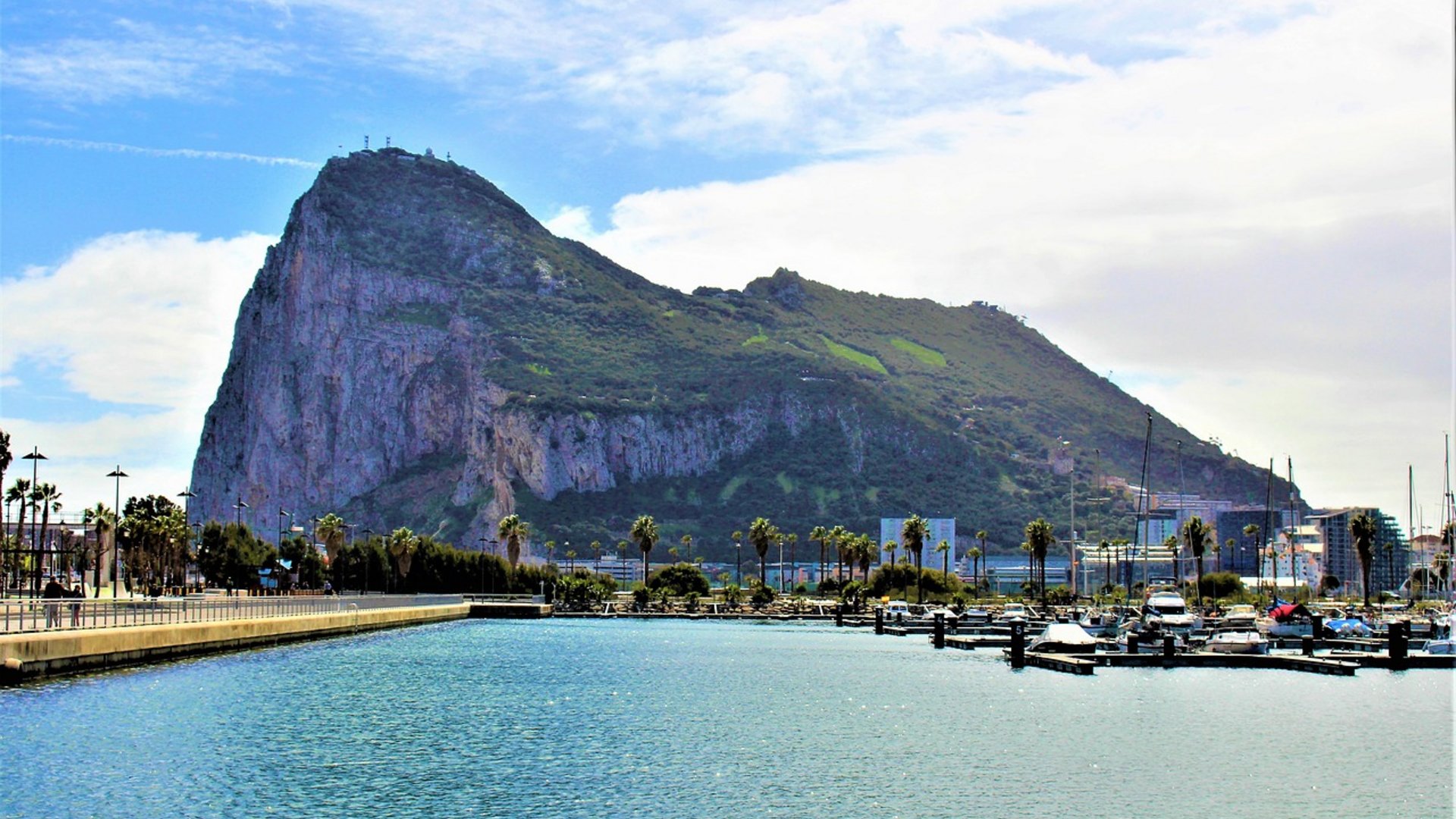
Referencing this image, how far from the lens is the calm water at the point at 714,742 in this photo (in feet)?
122

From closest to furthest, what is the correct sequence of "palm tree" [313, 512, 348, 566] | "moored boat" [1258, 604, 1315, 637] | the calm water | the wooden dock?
the calm water
the wooden dock
"moored boat" [1258, 604, 1315, 637]
"palm tree" [313, 512, 348, 566]

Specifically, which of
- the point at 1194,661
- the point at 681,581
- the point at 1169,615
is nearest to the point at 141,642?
the point at 1194,661

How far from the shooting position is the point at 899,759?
148 ft

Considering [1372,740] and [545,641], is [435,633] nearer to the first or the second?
[545,641]

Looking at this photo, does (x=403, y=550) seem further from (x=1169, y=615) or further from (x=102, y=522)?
(x=1169, y=615)

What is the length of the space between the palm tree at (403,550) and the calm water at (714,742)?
3592 inches

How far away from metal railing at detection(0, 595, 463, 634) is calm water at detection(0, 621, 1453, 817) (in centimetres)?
325

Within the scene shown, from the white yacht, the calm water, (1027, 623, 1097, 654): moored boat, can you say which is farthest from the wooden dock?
the white yacht

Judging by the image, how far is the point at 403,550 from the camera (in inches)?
6678

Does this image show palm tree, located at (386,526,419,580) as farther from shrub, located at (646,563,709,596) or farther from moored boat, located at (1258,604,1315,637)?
moored boat, located at (1258,604,1315,637)

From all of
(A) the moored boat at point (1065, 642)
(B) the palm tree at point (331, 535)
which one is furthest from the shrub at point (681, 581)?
(A) the moored boat at point (1065, 642)

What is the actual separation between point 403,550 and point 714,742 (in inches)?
4986

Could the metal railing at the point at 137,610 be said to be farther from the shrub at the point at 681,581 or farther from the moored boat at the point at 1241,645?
the shrub at the point at 681,581

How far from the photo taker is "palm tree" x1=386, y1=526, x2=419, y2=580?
16938 centimetres
